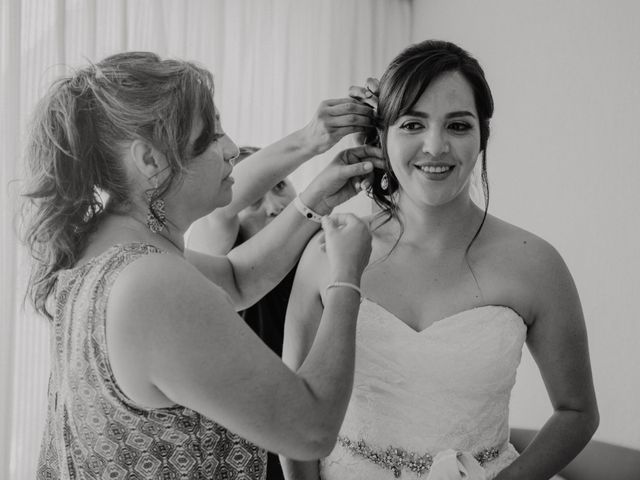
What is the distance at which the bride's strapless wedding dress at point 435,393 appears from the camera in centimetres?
166

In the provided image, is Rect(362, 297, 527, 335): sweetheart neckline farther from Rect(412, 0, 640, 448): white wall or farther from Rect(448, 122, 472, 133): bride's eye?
Rect(412, 0, 640, 448): white wall

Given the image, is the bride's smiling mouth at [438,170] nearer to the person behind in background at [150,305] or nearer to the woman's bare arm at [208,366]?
the person behind in background at [150,305]

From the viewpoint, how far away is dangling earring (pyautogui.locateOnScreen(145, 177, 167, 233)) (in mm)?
1206

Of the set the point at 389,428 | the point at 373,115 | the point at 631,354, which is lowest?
the point at 631,354

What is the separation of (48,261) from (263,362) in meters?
0.45

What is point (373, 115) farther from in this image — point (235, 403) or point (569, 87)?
point (569, 87)

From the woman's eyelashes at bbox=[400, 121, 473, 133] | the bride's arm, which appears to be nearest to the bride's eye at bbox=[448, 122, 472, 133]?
the woman's eyelashes at bbox=[400, 121, 473, 133]

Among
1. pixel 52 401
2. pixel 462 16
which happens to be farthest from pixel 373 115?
pixel 462 16

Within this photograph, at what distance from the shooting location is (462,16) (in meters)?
3.79

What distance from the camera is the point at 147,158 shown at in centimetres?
118

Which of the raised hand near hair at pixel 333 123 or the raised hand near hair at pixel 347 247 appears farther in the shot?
the raised hand near hair at pixel 333 123

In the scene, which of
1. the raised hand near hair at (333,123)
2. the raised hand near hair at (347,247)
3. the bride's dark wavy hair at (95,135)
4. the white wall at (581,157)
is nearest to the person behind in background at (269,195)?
the raised hand near hair at (333,123)

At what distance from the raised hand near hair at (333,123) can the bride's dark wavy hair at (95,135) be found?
1.93 feet

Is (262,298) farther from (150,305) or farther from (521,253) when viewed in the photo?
(150,305)
